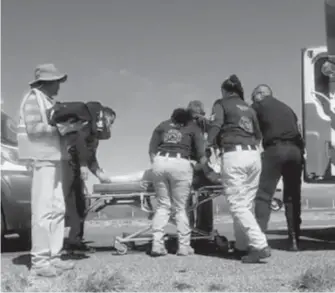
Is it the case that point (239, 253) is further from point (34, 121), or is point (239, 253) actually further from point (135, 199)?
point (34, 121)

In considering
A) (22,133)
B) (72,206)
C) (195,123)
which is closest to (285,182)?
(195,123)

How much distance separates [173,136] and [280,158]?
1.26 m

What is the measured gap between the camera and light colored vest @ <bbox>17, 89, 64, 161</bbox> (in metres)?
5.15

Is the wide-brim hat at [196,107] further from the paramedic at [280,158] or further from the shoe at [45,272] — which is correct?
the shoe at [45,272]

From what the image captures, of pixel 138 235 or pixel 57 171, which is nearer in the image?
pixel 57 171

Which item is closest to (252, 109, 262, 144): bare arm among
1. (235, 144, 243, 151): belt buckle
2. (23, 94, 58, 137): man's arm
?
(235, 144, 243, 151): belt buckle

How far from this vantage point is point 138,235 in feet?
23.3

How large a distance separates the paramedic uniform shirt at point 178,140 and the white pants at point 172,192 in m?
0.13

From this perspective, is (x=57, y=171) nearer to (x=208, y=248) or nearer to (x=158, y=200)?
(x=158, y=200)

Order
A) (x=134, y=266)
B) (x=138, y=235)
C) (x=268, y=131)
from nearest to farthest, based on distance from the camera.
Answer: (x=134, y=266)
(x=268, y=131)
(x=138, y=235)

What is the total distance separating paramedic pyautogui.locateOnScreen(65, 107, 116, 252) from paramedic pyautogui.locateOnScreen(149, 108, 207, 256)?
659 millimetres

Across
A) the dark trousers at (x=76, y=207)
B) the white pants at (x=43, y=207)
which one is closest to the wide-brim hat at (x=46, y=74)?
the white pants at (x=43, y=207)

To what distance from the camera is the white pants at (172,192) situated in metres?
6.68

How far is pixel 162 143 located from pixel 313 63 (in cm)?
212
